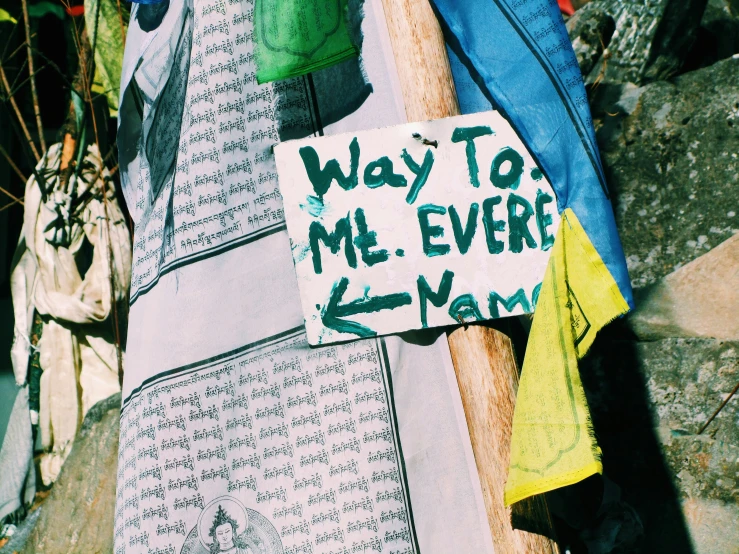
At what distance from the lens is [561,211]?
3.98ft

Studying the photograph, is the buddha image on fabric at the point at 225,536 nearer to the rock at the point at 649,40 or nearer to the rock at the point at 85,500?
the rock at the point at 85,500

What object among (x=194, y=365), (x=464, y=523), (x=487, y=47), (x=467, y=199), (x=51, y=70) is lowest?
(x=464, y=523)

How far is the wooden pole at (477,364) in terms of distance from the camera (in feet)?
3.62

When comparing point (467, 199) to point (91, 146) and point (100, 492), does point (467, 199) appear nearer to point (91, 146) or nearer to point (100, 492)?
point (100, 492)

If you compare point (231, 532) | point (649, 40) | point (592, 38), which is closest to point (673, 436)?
point (231, 532)

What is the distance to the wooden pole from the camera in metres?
1.10

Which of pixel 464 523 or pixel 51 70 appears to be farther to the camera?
pixel 51 70

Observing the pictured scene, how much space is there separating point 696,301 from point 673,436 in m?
0.41

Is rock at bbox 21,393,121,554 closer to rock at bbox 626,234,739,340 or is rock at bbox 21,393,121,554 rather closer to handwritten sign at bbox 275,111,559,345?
handwritten sign at bbox 275,111,559,345

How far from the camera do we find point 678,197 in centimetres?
217

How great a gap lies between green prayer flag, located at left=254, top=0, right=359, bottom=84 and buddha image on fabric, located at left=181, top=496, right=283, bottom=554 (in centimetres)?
73

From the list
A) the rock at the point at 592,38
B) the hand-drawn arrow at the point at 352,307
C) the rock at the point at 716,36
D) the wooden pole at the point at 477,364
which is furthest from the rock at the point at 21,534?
the rock at the point at 716,36

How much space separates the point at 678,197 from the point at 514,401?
1.33 metres

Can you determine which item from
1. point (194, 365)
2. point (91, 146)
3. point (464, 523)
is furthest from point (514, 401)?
point (91, 146)
